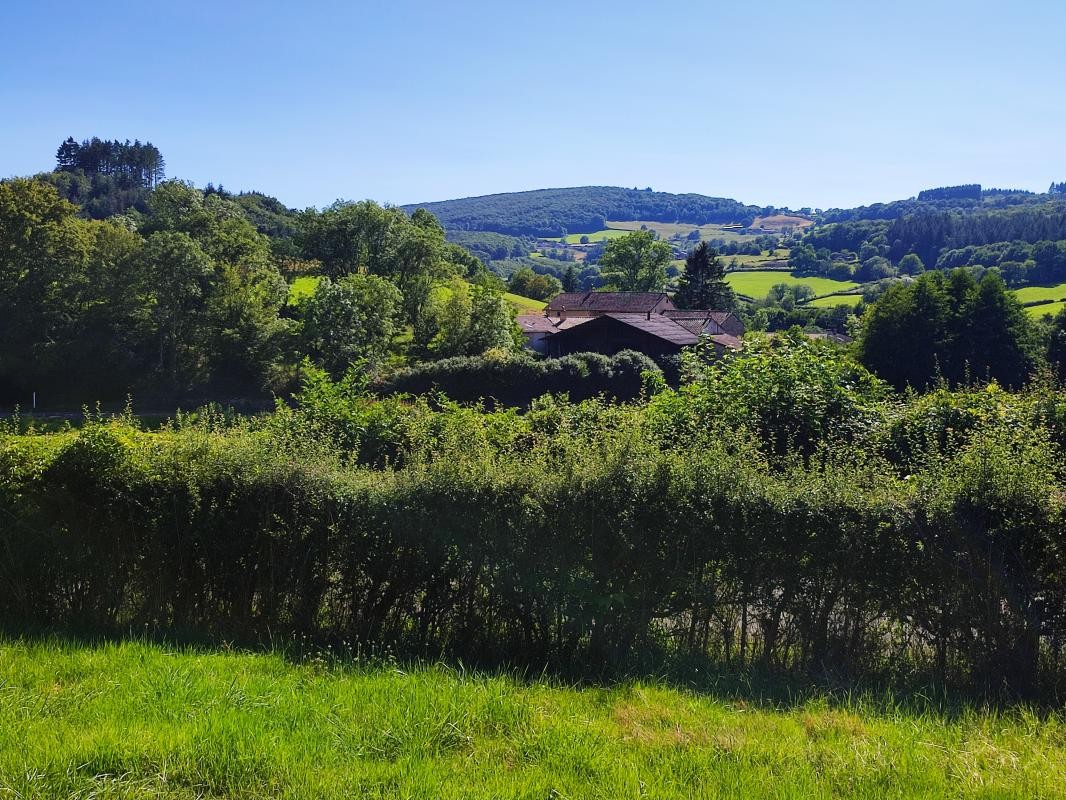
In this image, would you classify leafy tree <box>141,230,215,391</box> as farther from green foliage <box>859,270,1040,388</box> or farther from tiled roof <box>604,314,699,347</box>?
green foliage <box>859,270,1040,388</box>

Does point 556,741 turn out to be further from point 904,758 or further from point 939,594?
point 939,594

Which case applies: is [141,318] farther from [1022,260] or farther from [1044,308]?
[1022,260]

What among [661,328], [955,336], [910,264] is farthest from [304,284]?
[910,264]

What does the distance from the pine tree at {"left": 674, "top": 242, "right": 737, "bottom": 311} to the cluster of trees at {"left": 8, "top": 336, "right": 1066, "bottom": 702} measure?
77.2 m

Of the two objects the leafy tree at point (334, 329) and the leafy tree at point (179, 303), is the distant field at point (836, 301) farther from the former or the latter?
the leafy tree at point (179, 303)

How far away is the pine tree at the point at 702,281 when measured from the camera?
81938mm

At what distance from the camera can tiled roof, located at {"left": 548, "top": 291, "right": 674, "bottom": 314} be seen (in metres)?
71.6

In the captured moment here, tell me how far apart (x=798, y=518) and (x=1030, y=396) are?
7186 mm

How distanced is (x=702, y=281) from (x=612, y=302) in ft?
47.2

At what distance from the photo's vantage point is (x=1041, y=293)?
288 feet

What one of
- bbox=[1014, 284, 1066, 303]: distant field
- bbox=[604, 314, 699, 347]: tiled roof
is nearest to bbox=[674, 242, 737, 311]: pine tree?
bbox=[604, 314, 699, 347]: tiled roof

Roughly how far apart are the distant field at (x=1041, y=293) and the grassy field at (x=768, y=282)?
34952 mm

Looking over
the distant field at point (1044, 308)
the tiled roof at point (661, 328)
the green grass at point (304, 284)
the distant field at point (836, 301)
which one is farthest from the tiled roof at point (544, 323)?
the distant field at point (836, 301)

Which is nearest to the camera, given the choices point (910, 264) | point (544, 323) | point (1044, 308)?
point (544, 323)
